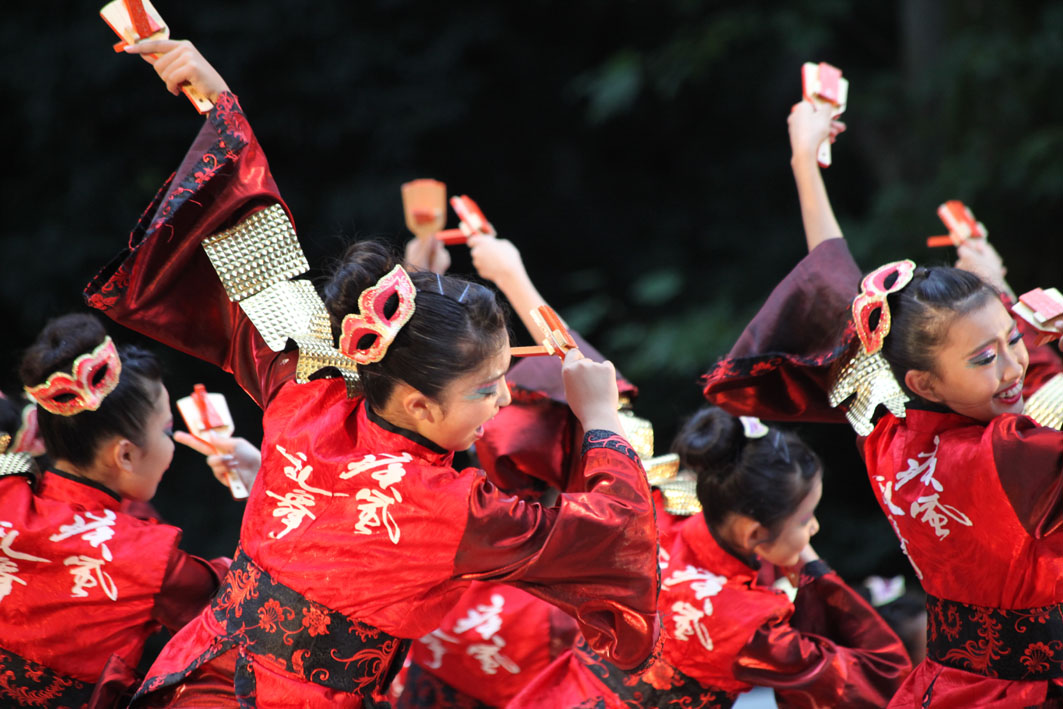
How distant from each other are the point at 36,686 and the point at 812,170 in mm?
1605

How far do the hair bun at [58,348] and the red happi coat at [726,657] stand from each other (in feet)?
3.23

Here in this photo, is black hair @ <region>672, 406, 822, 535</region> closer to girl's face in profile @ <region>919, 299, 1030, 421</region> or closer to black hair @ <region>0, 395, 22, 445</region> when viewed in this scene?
girl's face in profile @ <region>919, 299, 1030, 421</region>

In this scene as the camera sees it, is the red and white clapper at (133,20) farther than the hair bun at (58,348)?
No

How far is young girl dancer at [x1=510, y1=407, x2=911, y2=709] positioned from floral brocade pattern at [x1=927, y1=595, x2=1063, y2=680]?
1.16 feet

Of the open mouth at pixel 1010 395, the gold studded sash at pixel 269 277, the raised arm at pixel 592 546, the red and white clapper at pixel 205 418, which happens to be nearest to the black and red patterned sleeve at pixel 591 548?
the raised arm at pixel 592 546

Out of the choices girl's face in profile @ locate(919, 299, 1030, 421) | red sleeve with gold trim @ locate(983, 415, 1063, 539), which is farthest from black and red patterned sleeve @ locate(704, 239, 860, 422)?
red sleeve with gold trim @ locate(983, 415, 1063, 539)

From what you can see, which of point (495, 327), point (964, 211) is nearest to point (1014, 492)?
point (495, 327)

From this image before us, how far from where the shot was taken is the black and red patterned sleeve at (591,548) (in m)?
1.49

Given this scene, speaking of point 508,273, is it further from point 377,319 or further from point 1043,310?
point 1043,310

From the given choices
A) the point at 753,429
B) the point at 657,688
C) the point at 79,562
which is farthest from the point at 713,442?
the point at 79,562

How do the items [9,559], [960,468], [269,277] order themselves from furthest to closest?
[9,559], [269,277], [960,468]

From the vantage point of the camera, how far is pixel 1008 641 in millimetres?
1656

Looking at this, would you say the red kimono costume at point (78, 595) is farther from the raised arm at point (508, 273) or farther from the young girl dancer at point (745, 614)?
the raised arm at point (508, 273)

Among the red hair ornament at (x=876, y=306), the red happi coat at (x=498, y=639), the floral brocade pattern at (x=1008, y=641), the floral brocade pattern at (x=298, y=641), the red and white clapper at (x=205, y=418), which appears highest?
the red hair ornament at (x=876, y=306)
